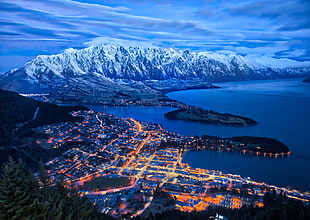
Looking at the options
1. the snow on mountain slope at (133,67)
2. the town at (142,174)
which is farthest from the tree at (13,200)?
the snow on mountain slope at (133,67)

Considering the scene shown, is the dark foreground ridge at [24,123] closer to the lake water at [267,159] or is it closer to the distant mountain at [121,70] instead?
the lake water at [267,159]

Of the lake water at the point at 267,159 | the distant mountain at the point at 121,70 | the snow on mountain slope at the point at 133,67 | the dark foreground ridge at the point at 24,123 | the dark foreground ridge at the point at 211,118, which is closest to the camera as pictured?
the lake water at the point at 267,159

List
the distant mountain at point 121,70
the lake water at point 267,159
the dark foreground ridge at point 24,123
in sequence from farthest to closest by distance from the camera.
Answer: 1. the distant mountain at point 121,70
2. the dark foreground ridge at point 24,123
3. the lake water at point 267,159

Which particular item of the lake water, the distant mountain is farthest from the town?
the distant mountain

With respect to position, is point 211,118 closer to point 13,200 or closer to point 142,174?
point 142,174

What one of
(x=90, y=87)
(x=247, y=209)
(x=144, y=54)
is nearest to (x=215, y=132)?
(x=247, y=209)

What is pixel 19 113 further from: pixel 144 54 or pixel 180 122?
pixel 144 54

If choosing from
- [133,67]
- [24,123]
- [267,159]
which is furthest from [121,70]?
[267,159]
